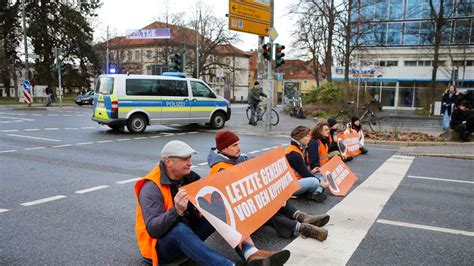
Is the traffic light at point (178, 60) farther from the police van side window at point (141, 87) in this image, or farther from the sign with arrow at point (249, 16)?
the police van side window at point (141, 87)

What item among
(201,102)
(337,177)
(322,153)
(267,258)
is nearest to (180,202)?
(267,258)

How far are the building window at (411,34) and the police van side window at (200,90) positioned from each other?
3355 cm

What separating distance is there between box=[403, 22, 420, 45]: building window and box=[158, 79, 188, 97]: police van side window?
3477 centimetres

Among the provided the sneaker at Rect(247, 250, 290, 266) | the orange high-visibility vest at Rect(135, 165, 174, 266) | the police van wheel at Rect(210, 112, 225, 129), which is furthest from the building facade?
the orange high-visibility vest at Rect(135, 165, 174, 266)

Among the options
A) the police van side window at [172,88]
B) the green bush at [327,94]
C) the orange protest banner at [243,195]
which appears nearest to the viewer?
the orange protest banner at [243,195]

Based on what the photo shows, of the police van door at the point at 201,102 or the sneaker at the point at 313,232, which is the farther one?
the police van door at the point at 201,102

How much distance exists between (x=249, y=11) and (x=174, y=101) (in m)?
6.51

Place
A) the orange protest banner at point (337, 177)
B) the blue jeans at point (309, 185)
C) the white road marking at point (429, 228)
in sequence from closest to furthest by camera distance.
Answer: the white road marking at point (429, 228) < the blue jeans at point (309, 185) < the orange protest banner at point (337, 177)

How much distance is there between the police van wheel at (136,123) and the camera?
1445cm

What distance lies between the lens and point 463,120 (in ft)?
43.5

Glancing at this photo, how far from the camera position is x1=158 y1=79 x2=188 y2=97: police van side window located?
1503cm

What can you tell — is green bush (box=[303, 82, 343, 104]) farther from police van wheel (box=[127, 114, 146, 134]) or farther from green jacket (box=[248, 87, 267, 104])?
police van wheel (box=[127, 114, 146, 134])

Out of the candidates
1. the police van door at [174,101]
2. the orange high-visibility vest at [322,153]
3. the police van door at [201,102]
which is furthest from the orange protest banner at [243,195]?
the police van door at [201,102]

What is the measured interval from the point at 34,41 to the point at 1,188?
43880 millimetres
